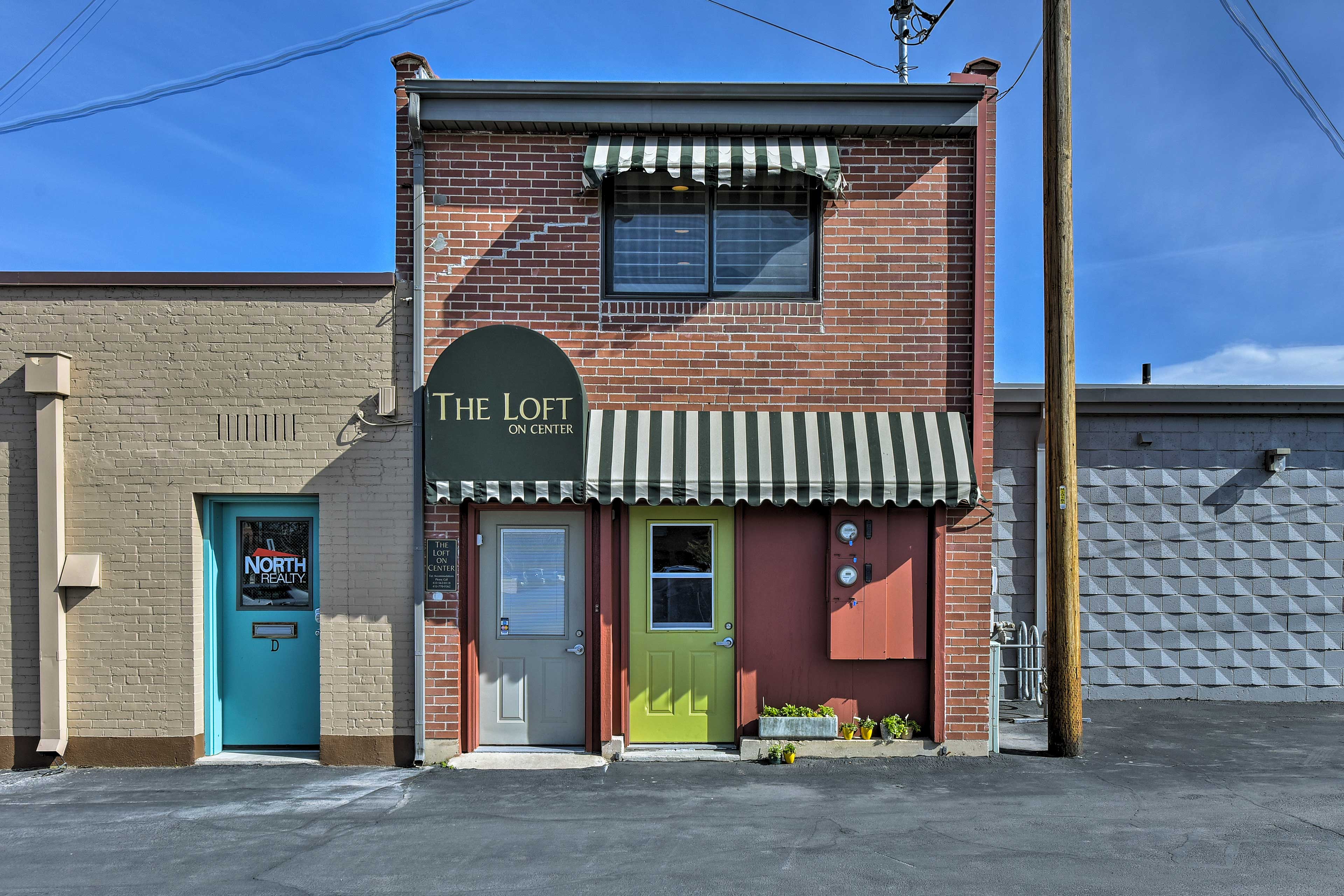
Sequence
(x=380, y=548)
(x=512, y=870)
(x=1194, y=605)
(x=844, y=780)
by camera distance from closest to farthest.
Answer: (x=512, y=870)
(x=844, y=780)
(x=380, y=548)
(x=1194, y=605)

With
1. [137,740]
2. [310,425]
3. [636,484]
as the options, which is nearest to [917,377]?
[636,484]

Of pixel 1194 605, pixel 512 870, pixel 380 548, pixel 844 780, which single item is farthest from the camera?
pixel 1194 605

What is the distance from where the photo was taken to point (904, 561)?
23.9 feet

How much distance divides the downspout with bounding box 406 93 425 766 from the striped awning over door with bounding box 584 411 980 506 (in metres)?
1.65

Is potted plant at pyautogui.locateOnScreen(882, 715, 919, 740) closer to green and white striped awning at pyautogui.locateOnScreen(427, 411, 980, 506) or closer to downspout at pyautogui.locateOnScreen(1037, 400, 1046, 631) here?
green and white striped awning at pyautogui.locateOnScreen(427, 411, 980, 506)

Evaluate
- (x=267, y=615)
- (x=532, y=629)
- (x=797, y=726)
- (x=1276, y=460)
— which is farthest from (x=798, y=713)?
(x=1276, y=460)

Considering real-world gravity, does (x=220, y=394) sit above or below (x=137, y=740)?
above

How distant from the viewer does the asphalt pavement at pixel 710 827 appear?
4922mm

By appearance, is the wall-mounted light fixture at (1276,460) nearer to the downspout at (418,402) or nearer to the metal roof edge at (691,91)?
the metal roof edge at (691,91)

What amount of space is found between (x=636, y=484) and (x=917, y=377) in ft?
9.81

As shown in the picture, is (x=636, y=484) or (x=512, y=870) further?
(x=636, y=484)

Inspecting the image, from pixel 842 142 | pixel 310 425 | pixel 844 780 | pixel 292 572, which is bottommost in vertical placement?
pixel 844 780

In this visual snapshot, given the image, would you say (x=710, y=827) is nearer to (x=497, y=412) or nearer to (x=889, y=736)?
(x=889, y=736)

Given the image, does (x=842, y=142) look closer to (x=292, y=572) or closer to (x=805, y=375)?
(x=805, y=375)
